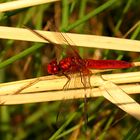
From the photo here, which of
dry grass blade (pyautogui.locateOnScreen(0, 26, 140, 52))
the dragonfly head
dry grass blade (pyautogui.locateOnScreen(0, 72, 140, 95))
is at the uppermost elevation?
dry grass blade (pyautogui.locateOnScreen(0, 26, 140, 52))

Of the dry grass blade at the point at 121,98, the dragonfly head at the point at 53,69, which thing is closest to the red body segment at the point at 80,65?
the dragonfly head at the point at 53,69

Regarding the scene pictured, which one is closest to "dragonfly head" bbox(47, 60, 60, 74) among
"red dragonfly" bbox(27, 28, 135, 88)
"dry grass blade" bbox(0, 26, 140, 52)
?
"red dragonfly" bbox(27, 28, 135, 88)

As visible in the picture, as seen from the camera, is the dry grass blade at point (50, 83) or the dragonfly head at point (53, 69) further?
the dragonfly head at point (53, 69)

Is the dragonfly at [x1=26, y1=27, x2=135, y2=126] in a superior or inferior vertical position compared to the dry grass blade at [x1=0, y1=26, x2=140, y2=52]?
inferior

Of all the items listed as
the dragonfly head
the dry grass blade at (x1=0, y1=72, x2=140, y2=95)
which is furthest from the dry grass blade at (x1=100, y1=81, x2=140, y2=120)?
the dragonfly head

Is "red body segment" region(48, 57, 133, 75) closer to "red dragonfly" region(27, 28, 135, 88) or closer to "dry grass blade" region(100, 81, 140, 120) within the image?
"red dragonfly" region(27, 28, 135, 88)

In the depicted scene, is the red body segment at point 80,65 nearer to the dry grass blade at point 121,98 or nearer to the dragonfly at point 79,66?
the dragonfly at point 79,66

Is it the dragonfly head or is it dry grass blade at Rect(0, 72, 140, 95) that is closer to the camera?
dry grass blade at Rect(0, 72, 140, 95)

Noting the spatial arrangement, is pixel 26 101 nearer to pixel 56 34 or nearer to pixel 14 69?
pixel 56 34
